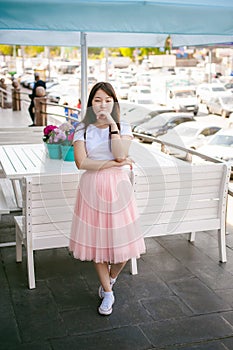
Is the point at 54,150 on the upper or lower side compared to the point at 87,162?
lower

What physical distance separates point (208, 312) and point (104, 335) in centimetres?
79

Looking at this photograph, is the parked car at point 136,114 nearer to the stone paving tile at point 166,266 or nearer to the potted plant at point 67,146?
the potted plant at point 67,146

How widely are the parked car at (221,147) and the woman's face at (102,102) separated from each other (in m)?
8.67

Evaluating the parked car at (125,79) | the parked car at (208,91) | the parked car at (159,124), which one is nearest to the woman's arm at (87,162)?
the parked car at (159,124)

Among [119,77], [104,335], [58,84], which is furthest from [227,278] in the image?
[119,77]

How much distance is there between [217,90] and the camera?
1212 inches

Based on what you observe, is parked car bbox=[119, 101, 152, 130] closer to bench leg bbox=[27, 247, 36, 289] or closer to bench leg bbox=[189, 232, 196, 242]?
bench leg bbox=[189, 232, 196, 242]

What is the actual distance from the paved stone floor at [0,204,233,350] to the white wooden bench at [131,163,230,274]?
1.01ft

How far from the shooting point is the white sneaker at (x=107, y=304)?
132 inches

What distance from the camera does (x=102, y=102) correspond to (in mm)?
3268

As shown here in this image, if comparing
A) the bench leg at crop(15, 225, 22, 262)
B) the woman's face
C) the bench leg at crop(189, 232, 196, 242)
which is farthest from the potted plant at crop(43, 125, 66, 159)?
the bench leg at crop(189, 232, 196, 242)

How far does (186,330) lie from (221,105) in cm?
2421

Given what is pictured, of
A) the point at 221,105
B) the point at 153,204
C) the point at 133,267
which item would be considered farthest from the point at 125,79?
the point at 133,267

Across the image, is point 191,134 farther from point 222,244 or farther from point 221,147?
point 222,244
